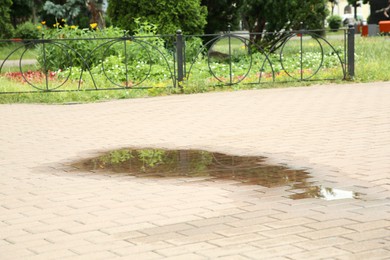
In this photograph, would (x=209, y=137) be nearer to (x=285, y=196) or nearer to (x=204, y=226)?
(x=285, y=196)

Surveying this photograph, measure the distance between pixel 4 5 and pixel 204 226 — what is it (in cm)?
3294

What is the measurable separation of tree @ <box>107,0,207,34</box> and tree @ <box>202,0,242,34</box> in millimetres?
2908

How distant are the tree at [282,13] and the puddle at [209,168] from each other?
1301 cm

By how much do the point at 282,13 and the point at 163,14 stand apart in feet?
12.7

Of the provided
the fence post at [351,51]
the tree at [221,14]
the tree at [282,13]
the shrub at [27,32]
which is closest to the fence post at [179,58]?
the fence post at [351,51]

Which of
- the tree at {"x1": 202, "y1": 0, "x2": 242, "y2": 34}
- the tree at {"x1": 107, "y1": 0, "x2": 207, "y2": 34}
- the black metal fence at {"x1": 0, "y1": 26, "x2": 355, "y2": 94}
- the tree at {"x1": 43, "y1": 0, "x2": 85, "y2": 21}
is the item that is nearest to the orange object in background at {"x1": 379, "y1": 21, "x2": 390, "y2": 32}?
the tree at {"x1": 202, "y1": 0, "x2": 242, "y2": 34}

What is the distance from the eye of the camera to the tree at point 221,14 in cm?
2288

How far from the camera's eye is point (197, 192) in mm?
6781

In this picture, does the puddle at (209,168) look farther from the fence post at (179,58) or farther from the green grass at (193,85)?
the fence post at (179,58)

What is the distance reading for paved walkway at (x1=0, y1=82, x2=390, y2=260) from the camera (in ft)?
17.0

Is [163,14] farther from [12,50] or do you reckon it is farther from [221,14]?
[12,50]

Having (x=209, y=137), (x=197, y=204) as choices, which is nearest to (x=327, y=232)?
(x=197, y=204)

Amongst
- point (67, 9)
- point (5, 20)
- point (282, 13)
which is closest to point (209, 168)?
point (282, 13)

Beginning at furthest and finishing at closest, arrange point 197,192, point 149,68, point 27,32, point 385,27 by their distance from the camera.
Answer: point 27,32 < point 385,27 < point 149,68 < point 197,192
